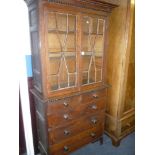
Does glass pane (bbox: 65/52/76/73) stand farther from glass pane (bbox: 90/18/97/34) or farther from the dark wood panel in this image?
the dark wood panel

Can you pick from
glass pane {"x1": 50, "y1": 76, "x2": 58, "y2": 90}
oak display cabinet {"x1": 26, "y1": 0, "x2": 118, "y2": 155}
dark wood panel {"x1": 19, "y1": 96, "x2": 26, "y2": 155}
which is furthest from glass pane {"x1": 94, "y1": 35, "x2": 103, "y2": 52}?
dark wood panel {"x1": 19, "y1": 96, "x2": 26, "y2": 155}

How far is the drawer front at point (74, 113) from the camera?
1.50 metres

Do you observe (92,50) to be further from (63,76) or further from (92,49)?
(63,76)

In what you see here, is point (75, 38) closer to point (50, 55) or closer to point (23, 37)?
point (50, 55)

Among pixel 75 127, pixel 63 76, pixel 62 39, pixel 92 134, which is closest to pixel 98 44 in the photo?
pixel 62 39

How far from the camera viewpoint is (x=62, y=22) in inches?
57.9

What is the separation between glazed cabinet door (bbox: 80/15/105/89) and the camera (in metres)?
1.59

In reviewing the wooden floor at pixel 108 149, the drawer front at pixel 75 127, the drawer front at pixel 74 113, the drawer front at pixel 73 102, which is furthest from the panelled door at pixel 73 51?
the wooden floor at pixel 108 149

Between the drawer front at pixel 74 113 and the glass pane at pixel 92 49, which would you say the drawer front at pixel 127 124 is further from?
the glass pane at pixel 92 49

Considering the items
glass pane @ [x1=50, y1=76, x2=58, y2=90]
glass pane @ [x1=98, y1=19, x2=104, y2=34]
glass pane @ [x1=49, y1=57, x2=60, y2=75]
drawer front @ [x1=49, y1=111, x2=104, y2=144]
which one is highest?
glass pane @ [x1=98, y1=19, x2=104, y2=34]

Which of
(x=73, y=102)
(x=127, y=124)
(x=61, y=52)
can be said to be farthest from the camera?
(x=127, y=124)

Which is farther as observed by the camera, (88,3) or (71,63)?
(71,63)

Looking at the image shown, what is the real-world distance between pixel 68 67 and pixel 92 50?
36 centimetres
